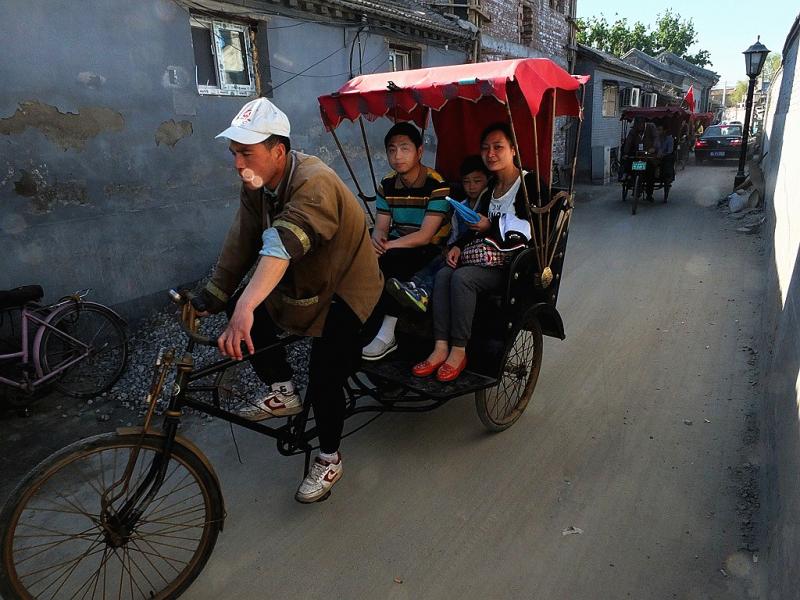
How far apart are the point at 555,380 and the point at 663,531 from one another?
176 cm

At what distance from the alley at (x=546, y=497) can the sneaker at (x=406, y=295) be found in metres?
0.97

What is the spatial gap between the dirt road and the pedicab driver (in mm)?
371

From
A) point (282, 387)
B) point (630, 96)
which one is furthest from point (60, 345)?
point (630, 96)

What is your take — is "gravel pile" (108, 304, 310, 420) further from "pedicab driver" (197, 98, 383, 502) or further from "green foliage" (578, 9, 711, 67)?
"green foliage" (578, 9, 711, 67)

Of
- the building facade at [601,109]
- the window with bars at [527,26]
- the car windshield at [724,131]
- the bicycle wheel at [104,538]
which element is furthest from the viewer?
the car windshield at [724,131]

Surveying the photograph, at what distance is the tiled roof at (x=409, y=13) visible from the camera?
7926 mm

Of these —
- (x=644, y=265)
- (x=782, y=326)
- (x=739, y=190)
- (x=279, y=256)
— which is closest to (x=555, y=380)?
(x=782, y=326)

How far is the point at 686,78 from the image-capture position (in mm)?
35875

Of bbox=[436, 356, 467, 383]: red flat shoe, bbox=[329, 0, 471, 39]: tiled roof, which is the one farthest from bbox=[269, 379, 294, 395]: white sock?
bbox=[329, 0, 471, 39]: tiled roof

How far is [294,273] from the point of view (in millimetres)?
2498

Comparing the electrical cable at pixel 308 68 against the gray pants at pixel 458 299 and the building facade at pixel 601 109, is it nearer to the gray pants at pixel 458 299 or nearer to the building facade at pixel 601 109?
the gray pants at pixel 458 299

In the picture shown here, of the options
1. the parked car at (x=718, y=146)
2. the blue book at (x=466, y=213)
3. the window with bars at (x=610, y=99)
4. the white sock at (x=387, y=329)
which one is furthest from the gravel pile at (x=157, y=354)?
the parked car at (x=718, y=146)

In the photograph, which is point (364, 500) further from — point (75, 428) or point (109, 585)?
point (75, 428)

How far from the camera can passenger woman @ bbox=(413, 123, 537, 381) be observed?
10.7ft
